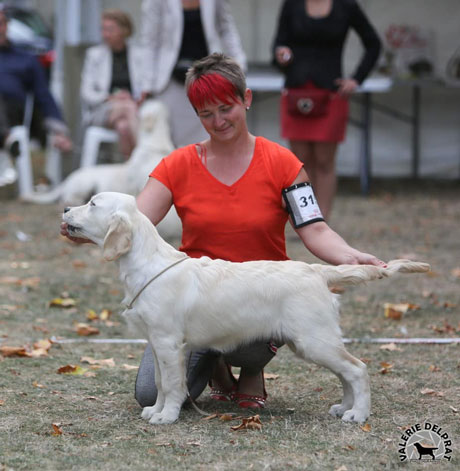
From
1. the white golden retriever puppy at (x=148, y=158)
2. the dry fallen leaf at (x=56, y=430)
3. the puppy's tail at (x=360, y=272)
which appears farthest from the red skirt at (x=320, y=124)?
the dry fallen leaf at (x=56, y=430)

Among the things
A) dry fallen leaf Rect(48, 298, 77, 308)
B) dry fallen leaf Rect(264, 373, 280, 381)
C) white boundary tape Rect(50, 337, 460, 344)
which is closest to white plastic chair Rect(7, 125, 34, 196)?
dry fallen leaf Rect(48, 298, 77, 308)

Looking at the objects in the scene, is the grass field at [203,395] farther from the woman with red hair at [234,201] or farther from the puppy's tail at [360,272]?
the puppy's tail at [360,272]

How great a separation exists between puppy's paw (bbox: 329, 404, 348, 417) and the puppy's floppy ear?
0.99 meters

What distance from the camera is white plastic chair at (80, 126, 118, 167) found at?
9.96 metres

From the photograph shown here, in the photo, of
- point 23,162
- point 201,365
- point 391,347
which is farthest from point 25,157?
point 201,365

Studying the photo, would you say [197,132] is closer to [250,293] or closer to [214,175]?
[214,175]

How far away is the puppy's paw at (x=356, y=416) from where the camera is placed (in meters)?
3.22

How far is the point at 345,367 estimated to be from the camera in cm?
316

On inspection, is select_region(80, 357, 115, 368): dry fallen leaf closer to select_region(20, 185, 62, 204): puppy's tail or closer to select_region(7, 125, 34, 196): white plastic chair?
select_region(20, 185, 62, 204): puppy's tail

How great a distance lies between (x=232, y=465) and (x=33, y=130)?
832 cm

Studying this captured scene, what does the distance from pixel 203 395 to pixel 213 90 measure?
1295 mm

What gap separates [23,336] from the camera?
15.3ft

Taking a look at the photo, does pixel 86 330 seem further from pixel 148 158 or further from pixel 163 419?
pixel 148 158

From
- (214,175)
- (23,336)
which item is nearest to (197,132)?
(23,336)
